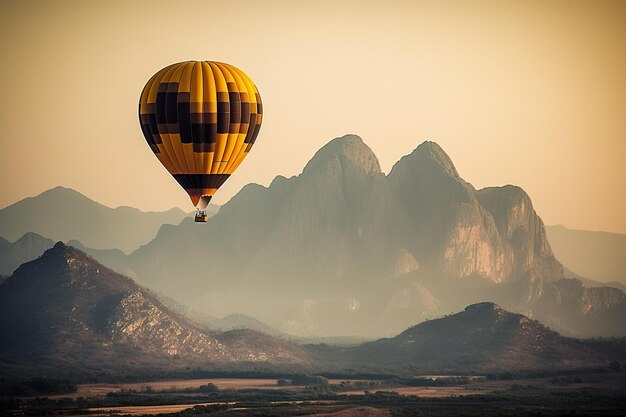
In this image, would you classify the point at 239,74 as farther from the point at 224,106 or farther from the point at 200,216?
the point at 200,216

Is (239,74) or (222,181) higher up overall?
(239,74)

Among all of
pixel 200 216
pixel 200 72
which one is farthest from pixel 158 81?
pixel 200 216

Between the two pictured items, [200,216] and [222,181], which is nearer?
[200,216]

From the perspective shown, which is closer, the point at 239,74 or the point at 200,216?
the point at 200,216

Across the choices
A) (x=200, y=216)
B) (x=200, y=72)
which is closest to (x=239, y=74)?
(x=200, y=72)

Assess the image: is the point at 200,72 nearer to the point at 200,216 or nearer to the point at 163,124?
the point at 163,124

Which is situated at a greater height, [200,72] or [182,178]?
[200,72]
